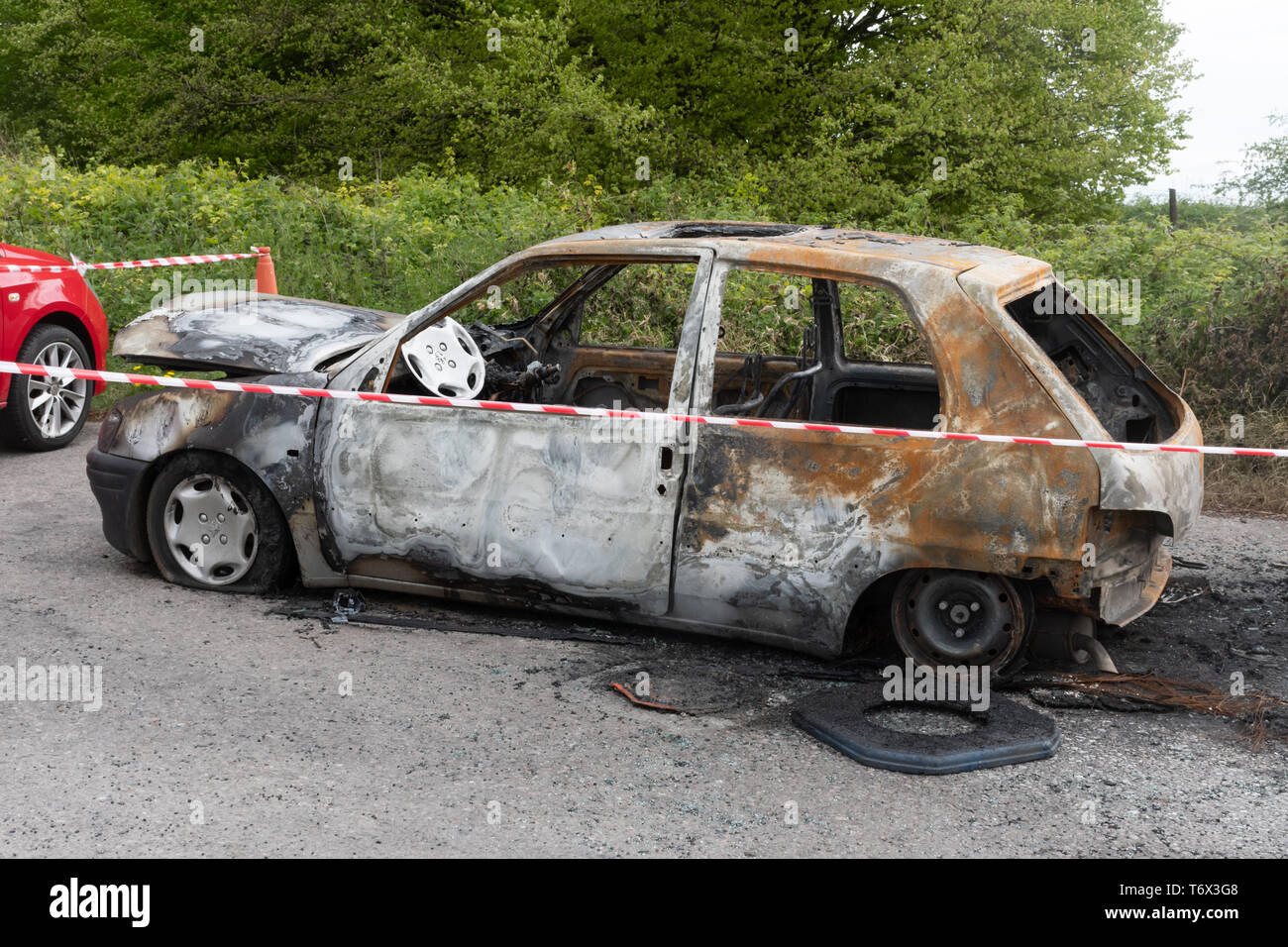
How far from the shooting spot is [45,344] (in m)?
8.75

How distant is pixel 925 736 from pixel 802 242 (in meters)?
1.94

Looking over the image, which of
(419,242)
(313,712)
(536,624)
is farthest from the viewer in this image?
(419,242)

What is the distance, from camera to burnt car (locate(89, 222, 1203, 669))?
14.9 ft

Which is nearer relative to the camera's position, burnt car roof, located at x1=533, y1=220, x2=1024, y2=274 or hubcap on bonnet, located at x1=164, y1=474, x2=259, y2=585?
burnt car roof, located at x1=533, y1=220, x2=1024, y2=274

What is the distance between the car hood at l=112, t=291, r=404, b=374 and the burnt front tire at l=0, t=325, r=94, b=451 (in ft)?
9.42

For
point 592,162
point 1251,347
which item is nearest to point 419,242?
point 592,162

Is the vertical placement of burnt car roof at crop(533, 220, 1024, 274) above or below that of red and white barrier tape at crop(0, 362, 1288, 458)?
above

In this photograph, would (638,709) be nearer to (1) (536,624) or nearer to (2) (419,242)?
(1) (536,624)

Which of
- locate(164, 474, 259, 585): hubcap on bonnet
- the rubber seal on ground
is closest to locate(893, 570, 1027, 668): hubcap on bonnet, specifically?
the rubber seal on ground

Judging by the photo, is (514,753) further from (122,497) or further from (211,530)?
(122,497)

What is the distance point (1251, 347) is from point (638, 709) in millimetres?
6176

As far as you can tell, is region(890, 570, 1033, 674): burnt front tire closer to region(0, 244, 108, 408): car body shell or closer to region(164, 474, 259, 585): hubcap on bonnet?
region(164, 474, 259, 585): hubcap on bonnet

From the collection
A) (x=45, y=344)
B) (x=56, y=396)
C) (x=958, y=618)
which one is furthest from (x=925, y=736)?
(x=56, y=396)

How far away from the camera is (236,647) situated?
5207mm
